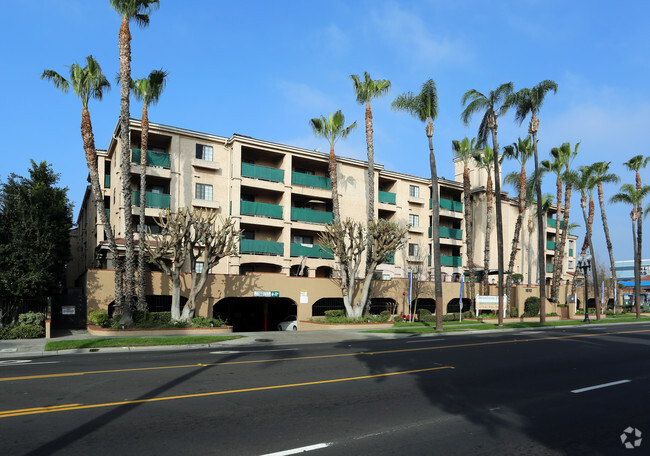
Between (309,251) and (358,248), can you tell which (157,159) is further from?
(358,248)

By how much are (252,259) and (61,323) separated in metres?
12.3

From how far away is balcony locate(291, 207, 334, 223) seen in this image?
3688cm

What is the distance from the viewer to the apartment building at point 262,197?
107ft

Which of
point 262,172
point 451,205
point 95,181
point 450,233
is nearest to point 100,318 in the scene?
point 95,181

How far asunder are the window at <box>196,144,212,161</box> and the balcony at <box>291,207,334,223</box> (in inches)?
284

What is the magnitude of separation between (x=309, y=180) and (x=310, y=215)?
2733mm

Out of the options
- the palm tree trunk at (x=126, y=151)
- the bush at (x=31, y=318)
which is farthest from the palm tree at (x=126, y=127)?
the bush at (x=31, y=318)

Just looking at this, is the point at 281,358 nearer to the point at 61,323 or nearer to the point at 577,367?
the point at 577,367

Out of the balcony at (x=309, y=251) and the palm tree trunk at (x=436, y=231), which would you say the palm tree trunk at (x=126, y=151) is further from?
the palm tree trunk at (x=436, y=231)

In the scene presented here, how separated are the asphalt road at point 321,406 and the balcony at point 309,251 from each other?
847 inches

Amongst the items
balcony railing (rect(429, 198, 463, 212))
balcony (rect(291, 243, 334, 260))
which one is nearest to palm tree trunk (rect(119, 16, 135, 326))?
balcony (rect(291, 243, 334, 260))

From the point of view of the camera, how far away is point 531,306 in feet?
145

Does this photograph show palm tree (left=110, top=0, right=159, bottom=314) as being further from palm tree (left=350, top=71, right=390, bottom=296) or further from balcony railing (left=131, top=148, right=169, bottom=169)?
palm tree (left=350, top=71, right=390, bottom=296)

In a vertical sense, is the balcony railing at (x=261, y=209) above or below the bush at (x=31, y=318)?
above
